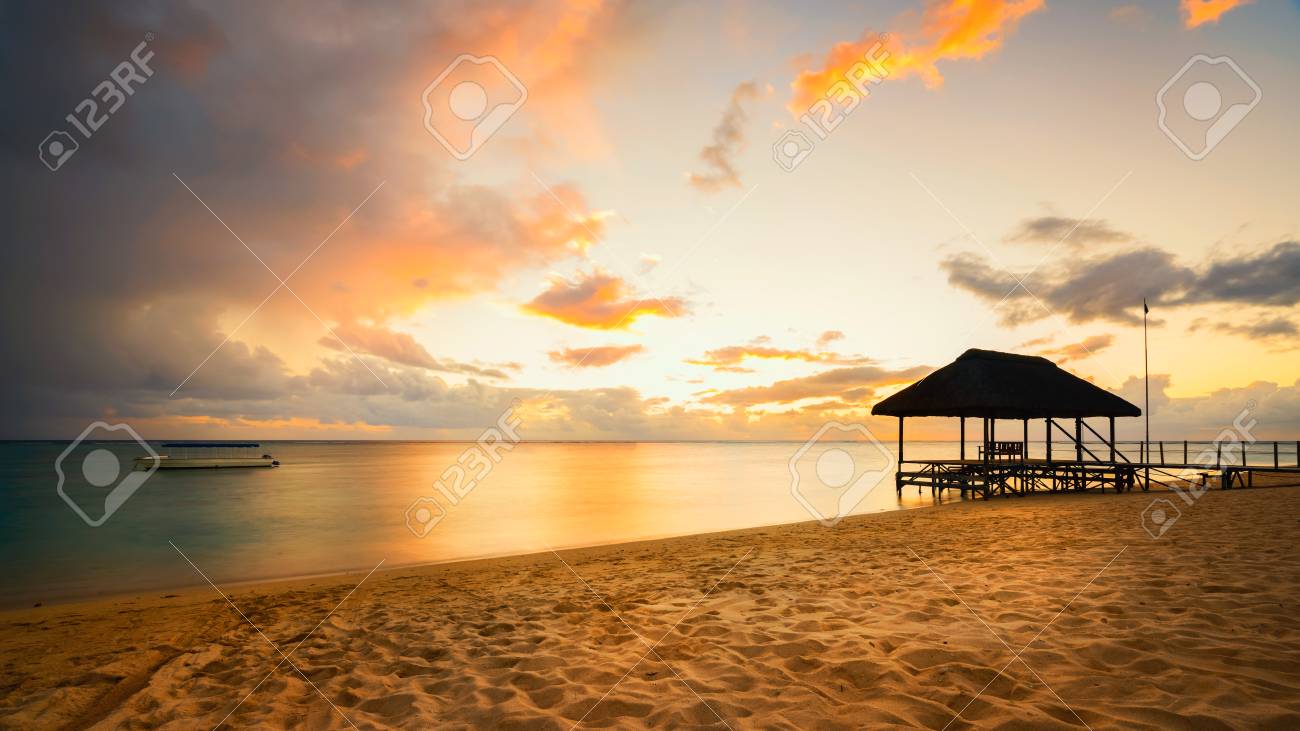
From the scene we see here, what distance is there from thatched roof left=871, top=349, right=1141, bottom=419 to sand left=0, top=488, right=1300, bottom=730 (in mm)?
11000

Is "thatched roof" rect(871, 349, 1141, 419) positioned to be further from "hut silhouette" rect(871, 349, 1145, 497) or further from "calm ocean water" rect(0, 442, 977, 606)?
"calm ocean water" rect(0, 442, 977, 606)

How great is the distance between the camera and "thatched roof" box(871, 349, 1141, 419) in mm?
19125

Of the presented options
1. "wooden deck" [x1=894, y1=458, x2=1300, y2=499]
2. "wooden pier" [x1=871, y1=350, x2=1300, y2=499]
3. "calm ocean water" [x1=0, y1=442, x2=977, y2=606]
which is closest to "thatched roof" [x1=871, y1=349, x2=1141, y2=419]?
"wooden pier" [x1=871, y1=350, x2=1300, y2=499]

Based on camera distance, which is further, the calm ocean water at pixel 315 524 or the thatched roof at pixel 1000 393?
the thatched roof at pixel 1000 393

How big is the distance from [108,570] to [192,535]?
5.10 meters

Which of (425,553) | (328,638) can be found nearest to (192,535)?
(425,553)

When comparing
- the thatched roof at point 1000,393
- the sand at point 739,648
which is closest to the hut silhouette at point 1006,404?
the thatched roof at point 1000,393

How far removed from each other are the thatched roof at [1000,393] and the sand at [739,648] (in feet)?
36.1

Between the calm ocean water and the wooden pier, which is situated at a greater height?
the wooden pier

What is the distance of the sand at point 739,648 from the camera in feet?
11.1

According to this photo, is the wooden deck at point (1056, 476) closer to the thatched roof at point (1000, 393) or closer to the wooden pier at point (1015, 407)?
the wooden pier at point (1015, 407)

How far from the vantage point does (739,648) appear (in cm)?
450

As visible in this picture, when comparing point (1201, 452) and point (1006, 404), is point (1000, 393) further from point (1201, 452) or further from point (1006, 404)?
point (1201, 452)

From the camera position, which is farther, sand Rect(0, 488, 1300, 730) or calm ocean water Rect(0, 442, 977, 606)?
calm ocean water Rect(0, 442, 977, 606)
